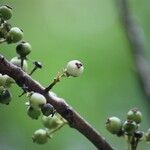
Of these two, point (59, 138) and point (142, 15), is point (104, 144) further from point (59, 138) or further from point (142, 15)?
point (142, 15)

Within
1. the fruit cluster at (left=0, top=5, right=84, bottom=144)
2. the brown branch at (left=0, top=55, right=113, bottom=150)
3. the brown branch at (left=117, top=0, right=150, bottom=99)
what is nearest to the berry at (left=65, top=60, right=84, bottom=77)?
the fruit cluster at (left=0, top=5, right=84, bottom=144)

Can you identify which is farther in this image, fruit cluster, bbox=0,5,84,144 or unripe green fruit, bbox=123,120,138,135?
unripe green fruit, bbox=123,120,138,135

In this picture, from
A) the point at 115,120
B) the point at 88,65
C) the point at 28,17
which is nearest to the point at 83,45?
the point at 88,65

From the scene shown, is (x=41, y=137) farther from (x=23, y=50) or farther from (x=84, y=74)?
(x=84, y=74)

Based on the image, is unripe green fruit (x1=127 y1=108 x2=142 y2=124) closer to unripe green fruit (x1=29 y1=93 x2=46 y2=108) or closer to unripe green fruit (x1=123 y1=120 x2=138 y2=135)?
unripe green fruit (x1=123 y1=120 x2=138 y2=135)

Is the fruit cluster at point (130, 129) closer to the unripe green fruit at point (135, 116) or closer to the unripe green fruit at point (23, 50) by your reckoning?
the unripe green fruit at point (135, 116)

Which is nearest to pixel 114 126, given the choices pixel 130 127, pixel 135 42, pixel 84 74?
pixel 130 127

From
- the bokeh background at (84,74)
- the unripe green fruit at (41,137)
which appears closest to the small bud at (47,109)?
the unripe green fruit at (41,137)
